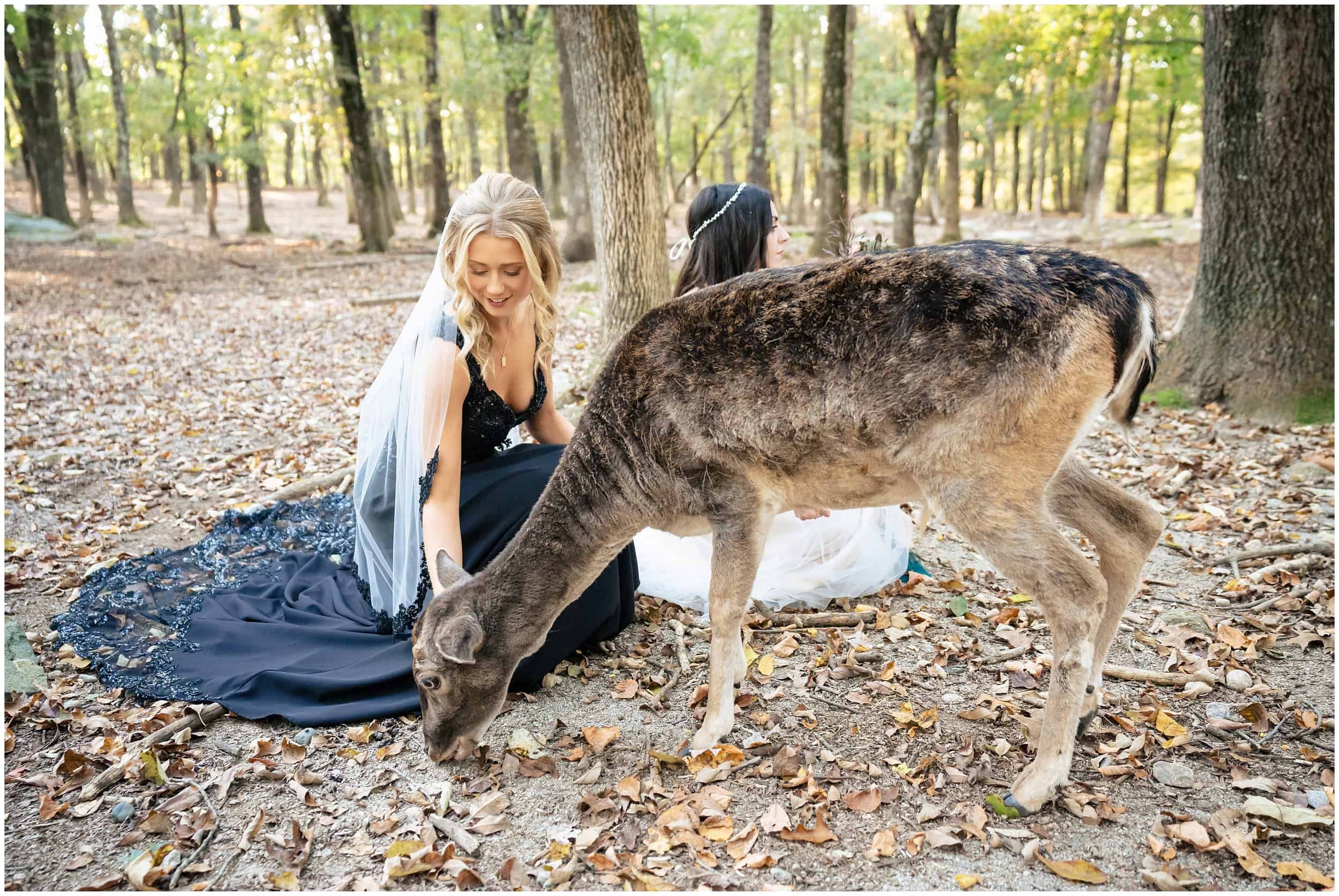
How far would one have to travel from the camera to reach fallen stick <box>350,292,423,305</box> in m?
14.0

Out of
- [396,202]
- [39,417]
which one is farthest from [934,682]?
[396,202]

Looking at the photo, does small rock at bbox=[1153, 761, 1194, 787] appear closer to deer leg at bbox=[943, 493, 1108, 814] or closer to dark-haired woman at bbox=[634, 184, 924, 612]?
deer leg at bbox=[943, 493, 1108, 814]

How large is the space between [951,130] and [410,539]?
19.2 meters

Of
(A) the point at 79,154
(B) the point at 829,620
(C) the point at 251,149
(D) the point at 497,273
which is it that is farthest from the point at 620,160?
(A) the point at 79,154

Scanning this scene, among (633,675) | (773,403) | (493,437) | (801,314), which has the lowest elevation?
(633,675)

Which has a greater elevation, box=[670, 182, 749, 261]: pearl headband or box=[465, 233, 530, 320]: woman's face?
box=[670, 182, 749, 261]: pearl headband

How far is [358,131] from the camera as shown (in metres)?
18.5

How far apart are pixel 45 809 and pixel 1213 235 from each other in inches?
318

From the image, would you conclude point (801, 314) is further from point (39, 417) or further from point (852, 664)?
point (39, 417)

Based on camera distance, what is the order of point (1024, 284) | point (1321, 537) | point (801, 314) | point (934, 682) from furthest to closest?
point (1321, 537), point (934, 682), point (801, 314), point (1024, 284)

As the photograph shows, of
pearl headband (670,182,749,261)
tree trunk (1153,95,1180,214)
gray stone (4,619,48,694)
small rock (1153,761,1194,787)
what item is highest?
tree trunk (1153,95,1180,214)

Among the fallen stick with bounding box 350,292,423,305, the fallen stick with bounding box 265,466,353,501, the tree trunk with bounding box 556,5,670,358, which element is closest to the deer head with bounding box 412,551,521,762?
the fallen stick with bounding box 265,466,353,501

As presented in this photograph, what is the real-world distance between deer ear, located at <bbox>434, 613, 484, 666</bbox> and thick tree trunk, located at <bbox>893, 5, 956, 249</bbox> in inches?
502

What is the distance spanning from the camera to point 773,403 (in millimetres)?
3238
